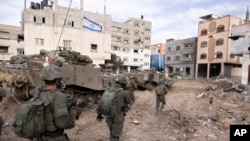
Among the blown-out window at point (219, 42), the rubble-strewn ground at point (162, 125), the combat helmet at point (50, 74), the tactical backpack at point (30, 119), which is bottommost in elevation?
the rubble-strewn ground at point (162, 125)

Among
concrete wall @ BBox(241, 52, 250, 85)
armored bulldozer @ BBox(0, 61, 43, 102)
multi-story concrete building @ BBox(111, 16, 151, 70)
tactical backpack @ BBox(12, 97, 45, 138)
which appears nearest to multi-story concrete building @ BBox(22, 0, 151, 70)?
multi-story concrete building @ BBox(111, 16, 151, 70)

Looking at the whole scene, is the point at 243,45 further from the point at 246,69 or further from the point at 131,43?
the point at 131,43

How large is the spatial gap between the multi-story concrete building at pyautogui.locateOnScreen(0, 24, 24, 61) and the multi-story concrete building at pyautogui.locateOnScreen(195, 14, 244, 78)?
25.5 meters

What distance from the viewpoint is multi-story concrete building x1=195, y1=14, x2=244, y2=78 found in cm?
3081

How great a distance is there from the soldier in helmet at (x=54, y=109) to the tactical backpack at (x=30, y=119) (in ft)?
0.29

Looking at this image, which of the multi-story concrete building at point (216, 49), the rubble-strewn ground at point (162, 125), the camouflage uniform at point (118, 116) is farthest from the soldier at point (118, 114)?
Answer: the multi-story concrete building at point (216, 49)

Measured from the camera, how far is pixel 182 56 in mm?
39781

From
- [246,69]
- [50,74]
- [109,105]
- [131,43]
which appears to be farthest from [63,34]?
[50,74]

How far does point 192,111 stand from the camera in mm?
9922

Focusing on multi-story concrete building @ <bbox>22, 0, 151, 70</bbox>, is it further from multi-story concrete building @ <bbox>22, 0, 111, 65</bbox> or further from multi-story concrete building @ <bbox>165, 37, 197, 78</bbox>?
multi-story concrete building @ <bbox>165, 37, 197, 78</bbox>

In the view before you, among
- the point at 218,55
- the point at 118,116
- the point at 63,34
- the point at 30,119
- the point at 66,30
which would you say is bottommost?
the point at 118,116

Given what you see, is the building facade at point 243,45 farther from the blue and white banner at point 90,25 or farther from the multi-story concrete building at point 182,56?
the multi-story concrete building at point 182,56

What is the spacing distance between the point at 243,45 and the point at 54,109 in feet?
62.7

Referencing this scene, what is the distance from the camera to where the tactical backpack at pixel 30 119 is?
2.54 meters
